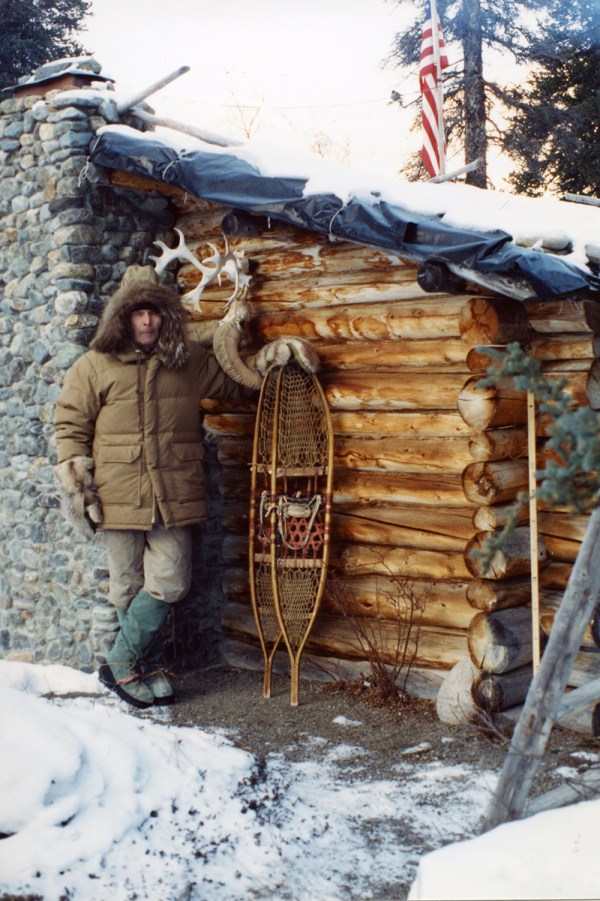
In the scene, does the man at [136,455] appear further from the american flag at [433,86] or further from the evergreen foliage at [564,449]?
the american flag at [433,86]

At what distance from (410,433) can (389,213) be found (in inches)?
57.5

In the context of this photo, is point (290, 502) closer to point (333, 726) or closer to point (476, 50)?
point (333, 726)

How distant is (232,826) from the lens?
15.1 ft

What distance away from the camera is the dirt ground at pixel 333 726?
551 centimetres

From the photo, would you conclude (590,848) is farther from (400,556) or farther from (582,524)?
(400,556)

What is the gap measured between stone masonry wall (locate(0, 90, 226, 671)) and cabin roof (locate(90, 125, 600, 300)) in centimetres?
37

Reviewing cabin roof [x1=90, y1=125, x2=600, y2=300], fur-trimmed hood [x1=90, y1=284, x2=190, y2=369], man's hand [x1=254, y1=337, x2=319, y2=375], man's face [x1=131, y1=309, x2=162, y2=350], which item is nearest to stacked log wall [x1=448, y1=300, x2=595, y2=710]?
cabin roof [x1=90, y1=125, x2=600, y2=300]

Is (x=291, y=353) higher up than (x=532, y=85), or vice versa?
(x=532, y=85)

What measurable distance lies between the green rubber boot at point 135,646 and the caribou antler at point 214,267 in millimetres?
1990

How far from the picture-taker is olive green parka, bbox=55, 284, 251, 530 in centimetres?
642

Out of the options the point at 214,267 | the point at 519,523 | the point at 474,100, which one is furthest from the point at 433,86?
the point at 519,523

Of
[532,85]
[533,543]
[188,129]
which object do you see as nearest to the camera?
[533,543]

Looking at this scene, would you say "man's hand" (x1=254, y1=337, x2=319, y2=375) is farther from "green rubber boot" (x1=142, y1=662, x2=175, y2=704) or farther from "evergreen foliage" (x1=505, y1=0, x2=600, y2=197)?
"evergreen foliage" (x1=505, y1=0, x2=600, y2=197)

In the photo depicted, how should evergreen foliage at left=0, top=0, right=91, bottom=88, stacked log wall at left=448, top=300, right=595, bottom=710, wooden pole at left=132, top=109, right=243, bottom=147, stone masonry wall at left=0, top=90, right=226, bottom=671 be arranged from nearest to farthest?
stacked log wall at left=448, top=300, right=595, bottom=710 < stone masonry wall at left=0, top=90, right=226, bottom=671 < wooden pole at left=132, top=109, right=243, bottom=147 < evergreen foliage at left=0, top=0, right=91, bottom=88
